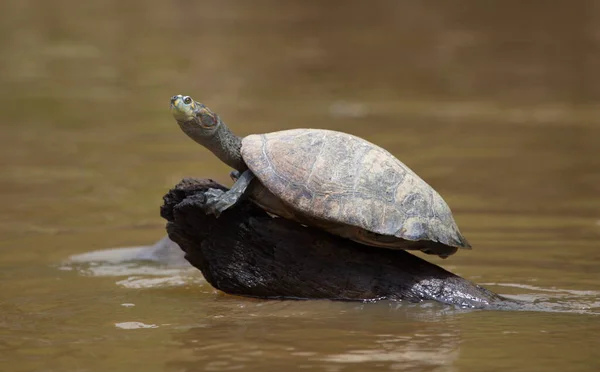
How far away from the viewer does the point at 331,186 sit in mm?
6039

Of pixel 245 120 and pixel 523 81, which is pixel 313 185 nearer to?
pixel 245 120

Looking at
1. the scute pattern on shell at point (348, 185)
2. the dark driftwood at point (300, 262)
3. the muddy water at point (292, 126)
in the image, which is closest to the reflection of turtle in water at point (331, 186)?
the scute pattern on shell at point (348, 185)

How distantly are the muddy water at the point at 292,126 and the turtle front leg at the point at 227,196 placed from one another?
1.94ft

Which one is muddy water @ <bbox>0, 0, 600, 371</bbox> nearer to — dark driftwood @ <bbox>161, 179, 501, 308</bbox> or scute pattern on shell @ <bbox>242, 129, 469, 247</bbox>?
dark driftwood @ <bbox>161, 179, 501, 308</bbox>

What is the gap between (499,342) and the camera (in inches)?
219

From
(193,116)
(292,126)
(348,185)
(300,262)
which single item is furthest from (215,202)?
(292,126)

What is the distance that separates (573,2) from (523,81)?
27.7 feet

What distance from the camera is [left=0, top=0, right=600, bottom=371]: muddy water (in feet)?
18.5

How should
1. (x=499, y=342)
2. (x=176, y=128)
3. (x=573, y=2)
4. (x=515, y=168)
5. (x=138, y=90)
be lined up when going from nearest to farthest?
(x=499, y=342)
(x=515, y=168)
(x=176, y=128)
(x=138, y=90)
(x=573, y=2)

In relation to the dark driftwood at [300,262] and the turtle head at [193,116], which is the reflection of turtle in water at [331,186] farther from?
the dark driftwood at [300,262]

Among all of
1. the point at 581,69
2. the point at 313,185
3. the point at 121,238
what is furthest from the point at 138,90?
the point at 313,185

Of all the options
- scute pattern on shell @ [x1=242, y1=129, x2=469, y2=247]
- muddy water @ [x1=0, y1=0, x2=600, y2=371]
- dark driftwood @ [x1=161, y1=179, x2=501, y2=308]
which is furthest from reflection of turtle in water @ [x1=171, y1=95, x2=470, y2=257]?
muddy water @ [x1=0, y1=0, x2=600, y2=371]

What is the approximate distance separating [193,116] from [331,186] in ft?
2.76

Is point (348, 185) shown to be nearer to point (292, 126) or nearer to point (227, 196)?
point (227, 196)
